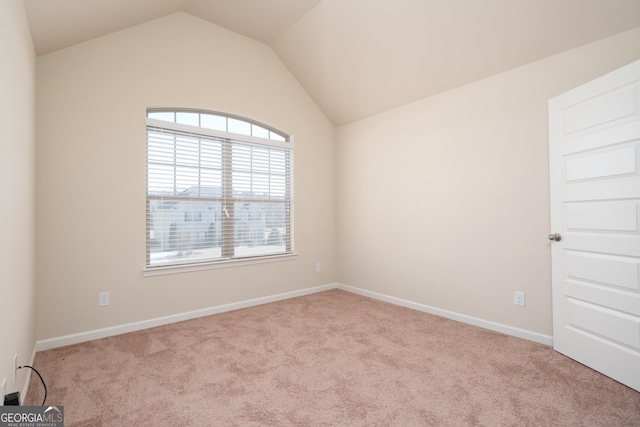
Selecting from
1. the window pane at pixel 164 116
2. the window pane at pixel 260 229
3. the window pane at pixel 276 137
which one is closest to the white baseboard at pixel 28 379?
the window pane at pixel 260 229

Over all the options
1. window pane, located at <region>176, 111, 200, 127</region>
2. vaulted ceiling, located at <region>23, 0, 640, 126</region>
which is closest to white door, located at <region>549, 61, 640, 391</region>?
vaulted ceiling, located at <region>23, 0, 640, 126</region>

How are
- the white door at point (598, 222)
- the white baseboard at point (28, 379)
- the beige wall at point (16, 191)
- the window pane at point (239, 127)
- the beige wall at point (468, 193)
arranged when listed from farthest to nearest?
the window pane at point (239, 127), the beige wall at point (468, 193), the white door at point (598, 222), the white baseboard at point (28, 379), the beige wall at point (16, 191)

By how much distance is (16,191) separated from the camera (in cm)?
190

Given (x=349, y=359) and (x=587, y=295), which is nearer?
(x=587, y=295)

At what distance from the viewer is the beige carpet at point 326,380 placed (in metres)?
1.78

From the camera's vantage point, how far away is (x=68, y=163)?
2.82m

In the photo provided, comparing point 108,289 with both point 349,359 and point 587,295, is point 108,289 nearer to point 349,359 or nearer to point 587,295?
point 349,359

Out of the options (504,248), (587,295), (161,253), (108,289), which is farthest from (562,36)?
(108,289)

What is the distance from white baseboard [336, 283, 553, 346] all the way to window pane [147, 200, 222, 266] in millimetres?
2056

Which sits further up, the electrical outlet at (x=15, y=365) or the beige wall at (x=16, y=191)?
the beige wall at (x=16, y=191)

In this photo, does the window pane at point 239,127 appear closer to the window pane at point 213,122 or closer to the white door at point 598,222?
the window pane at point 213,122

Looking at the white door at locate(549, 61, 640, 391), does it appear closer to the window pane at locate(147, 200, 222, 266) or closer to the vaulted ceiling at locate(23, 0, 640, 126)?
the vaulted ceiling at locate(23, 0, 640, 126)

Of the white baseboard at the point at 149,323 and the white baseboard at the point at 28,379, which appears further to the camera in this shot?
the white baseboard at the point at 149,323

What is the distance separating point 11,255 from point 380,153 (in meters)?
3.59
